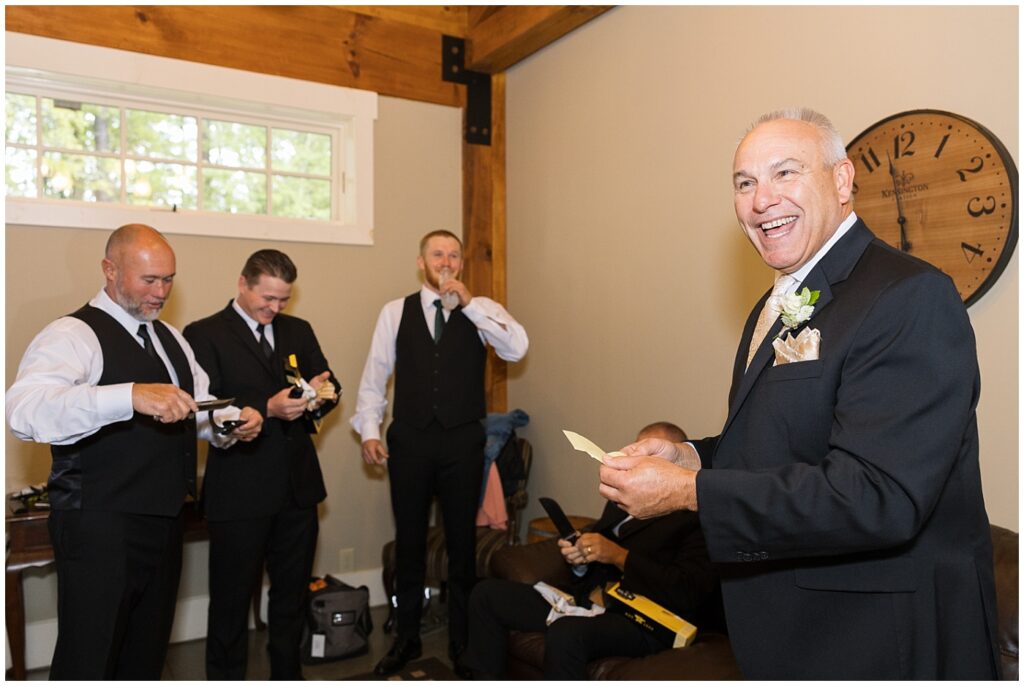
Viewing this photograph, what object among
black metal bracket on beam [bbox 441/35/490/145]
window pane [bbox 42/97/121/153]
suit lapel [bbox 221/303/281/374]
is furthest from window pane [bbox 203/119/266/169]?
suit lapel [bbox 221/303/281/374]

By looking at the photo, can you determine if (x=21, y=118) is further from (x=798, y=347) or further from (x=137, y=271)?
(x=798, y=347)

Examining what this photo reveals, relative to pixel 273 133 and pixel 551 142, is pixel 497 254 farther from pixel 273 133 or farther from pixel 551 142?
pixel 273 133

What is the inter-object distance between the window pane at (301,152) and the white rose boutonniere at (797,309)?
12.2 ft

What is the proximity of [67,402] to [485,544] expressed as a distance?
2293 millimetres

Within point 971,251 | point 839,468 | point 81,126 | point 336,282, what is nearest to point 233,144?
point 81,126

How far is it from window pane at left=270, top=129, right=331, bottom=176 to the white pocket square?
147 inches

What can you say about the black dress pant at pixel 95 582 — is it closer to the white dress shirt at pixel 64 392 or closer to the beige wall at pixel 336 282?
the white dress shirt at pixel 64 392

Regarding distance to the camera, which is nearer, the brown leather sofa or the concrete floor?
the brown leather sofa

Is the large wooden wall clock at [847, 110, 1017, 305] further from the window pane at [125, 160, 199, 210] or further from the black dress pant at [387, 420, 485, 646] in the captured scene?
the window pane at [125, 160, 199, 210]

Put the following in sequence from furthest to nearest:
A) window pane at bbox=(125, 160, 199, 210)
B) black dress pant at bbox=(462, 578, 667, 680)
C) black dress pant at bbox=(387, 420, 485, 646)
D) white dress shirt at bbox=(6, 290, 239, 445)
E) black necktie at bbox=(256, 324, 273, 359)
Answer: window pane at bbox=(125, 160, 199, 210)
black dress pant at bbox=(387, 420, 485, 646)
black necktie at bbox=(256, 324, 273, 359)
black dress pant at bbox=(462, 578, 667, 680)
white dress shirt at bbox=(6, 290, 239, 445)

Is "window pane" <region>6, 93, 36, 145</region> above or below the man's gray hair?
above

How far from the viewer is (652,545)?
2959 millimetres

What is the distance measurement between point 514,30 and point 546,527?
8.82 feet

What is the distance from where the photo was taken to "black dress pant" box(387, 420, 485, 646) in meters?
3.79
